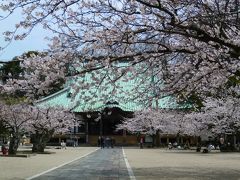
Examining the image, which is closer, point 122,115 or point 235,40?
point 235,40

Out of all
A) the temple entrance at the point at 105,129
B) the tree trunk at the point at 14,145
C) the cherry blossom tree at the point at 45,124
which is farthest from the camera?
the temple entrance at the point at 105,129

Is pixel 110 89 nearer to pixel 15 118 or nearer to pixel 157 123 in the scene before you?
pixel 15 118

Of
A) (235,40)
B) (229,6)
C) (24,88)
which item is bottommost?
(24,88)

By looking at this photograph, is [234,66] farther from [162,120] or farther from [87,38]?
[162,120]

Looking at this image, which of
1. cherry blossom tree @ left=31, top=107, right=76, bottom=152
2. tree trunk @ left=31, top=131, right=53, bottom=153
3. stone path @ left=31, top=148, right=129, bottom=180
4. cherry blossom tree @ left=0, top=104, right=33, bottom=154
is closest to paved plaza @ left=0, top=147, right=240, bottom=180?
stone path @ left=31, top=148, right=129, bottom=180

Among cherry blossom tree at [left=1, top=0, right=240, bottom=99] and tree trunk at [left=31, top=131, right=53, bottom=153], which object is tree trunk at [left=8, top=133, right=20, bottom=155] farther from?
cherry blossom tree at [left=1, top=0, right=240, bottom=99]

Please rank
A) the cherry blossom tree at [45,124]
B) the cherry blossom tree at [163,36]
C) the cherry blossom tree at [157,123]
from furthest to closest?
the cherry blossom tree at [157,123]
the cherry blossom tree at [45,124]
the cherry blossom tree at [163,36]

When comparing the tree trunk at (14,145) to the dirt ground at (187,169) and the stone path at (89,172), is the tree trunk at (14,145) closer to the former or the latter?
the dirt ground at (187,169)

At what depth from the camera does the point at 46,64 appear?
14.1m

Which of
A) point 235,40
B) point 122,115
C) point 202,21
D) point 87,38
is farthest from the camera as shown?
point 122,115

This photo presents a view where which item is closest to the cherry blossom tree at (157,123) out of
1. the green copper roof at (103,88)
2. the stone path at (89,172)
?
the stone path at (89,172)

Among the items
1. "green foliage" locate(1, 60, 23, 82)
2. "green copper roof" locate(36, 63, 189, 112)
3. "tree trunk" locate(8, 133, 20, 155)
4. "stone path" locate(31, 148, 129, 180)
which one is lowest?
"stone path" locate(31, 148, 129, 180)

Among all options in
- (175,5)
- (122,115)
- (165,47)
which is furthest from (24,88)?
(122,115)

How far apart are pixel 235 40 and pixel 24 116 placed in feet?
85.2
